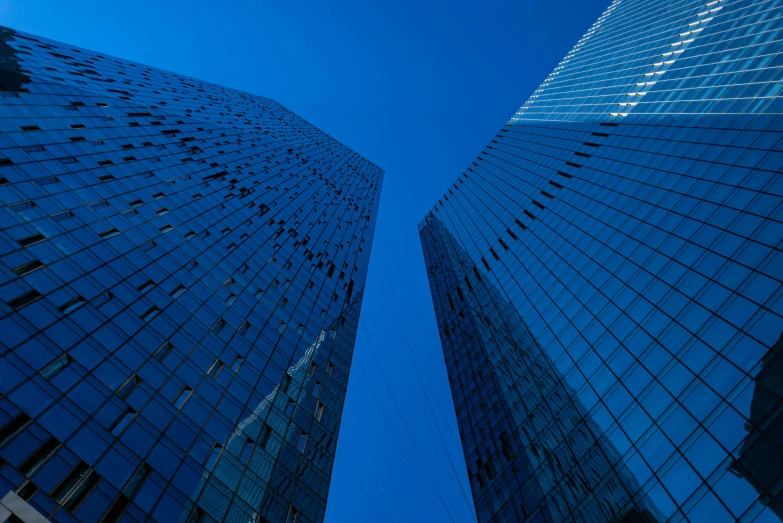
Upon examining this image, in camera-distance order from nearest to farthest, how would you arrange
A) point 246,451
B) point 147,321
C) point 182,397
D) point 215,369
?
point 182,397
point 246,451
point 147,321
point 215,369

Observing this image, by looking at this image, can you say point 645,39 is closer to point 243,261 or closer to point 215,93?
point 243,261

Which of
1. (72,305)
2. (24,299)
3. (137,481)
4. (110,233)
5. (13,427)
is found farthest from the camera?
(110,233)

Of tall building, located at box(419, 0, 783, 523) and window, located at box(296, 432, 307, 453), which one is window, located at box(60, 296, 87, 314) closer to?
window, located at box(296, 432, 307, 453)

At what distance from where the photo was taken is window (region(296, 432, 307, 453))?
3569cm

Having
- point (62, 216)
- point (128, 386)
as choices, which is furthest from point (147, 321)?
point (62, 216)

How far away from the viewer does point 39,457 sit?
20094mm

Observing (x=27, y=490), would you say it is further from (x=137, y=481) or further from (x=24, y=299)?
(x=24, y=299)

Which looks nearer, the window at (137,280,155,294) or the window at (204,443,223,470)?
the window at (204,443,223,470)

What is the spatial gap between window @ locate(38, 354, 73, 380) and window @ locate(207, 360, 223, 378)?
356 inches

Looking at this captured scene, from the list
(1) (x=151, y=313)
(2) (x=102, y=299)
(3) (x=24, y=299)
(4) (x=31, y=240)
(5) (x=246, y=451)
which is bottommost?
(5) (x=246, y=451)

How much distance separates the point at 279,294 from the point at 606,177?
109 feet

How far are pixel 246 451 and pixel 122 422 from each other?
26.2 feet

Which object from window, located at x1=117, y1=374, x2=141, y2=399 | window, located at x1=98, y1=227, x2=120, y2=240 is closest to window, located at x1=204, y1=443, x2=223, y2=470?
window, located at x1=117, y1=374, x2=141, y2=399

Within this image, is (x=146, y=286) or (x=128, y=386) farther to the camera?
(x=146, y=286)
